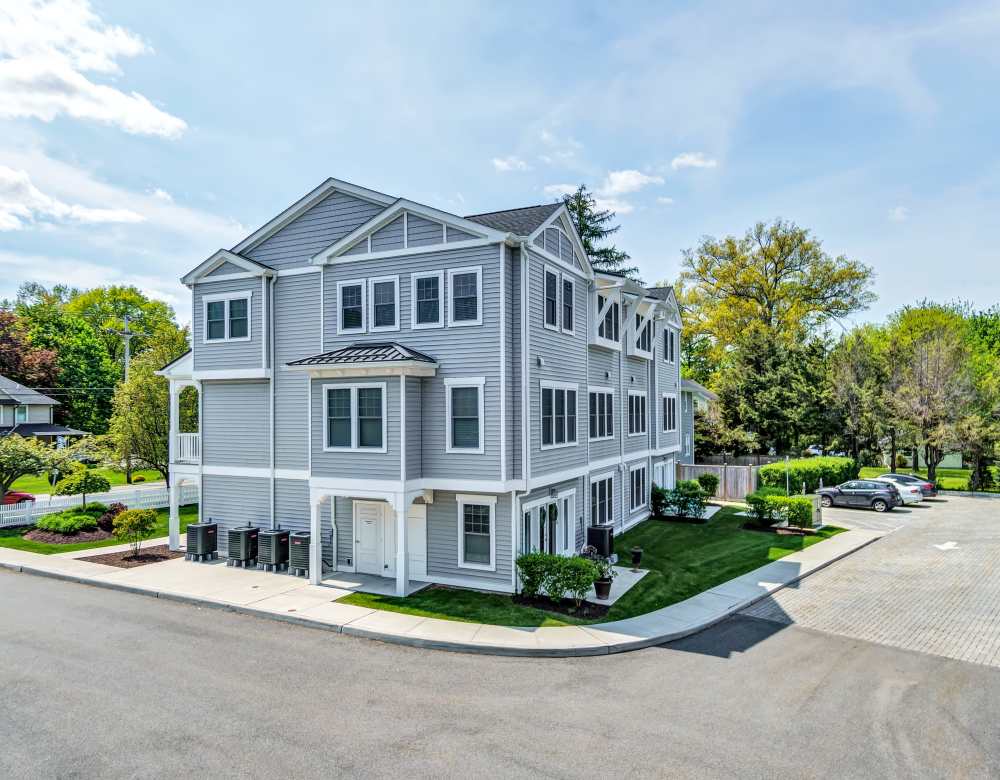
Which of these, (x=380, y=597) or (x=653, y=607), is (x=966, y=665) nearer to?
(x=653, y=607)

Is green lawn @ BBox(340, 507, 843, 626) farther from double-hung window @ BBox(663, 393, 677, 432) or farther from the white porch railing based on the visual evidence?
the white porch railing

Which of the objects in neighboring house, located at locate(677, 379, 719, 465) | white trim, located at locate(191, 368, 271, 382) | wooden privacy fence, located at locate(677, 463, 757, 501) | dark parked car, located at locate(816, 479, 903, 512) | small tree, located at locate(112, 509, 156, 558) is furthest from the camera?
neighboring house, located at locate(677, 379, 719, 465)

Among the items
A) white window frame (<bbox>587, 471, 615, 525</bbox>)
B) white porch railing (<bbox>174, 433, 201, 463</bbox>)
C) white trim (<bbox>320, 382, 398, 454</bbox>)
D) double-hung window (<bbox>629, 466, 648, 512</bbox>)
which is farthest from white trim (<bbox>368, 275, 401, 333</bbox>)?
double-hung window (<bbox>629, 466, 648, 512</bbox>)

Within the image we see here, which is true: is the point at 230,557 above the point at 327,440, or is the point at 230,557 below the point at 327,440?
below

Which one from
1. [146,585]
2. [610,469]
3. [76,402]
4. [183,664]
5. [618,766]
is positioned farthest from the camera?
[76,402]

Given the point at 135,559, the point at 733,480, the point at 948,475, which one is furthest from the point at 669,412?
the point at 948,475

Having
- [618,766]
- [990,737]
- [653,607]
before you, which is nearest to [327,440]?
[653,607]
